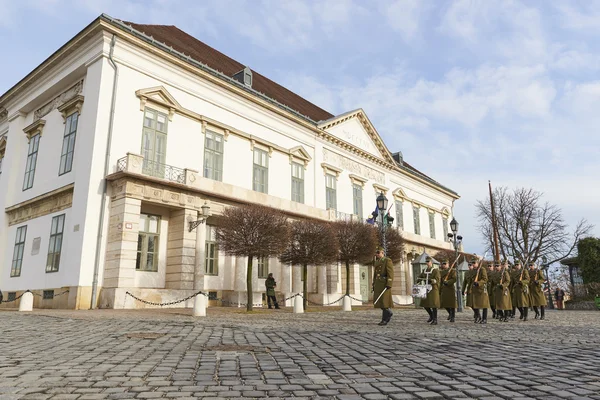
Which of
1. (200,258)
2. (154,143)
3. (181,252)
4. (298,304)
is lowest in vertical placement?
(298,304)

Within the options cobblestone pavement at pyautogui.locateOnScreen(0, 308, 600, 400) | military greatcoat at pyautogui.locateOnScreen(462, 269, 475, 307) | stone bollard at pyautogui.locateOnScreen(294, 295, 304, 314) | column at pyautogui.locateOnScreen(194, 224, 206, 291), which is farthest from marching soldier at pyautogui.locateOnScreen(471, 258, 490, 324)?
column at pyautogui.locateOnScreen(194, 224, 206, 291)

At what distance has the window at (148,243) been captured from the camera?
2048cm

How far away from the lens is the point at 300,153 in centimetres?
2980

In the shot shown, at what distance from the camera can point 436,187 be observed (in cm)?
4753

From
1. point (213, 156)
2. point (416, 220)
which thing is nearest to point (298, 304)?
point (213, 156)

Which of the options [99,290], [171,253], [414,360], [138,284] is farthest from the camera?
[171,253]

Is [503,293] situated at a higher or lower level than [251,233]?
lower

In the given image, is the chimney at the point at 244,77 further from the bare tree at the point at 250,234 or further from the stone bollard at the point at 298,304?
the stone bollard at the point at 298,304

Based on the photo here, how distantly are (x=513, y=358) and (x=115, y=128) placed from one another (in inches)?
734

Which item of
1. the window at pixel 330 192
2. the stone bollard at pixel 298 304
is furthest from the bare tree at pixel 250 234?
the window at pixel 330 192

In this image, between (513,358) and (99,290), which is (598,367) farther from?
(99,290)

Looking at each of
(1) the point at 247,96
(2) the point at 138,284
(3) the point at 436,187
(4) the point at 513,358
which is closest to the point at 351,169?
(1) the point at 247,96

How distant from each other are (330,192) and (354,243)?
7.94 meters

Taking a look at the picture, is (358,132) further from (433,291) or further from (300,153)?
(433,291)
